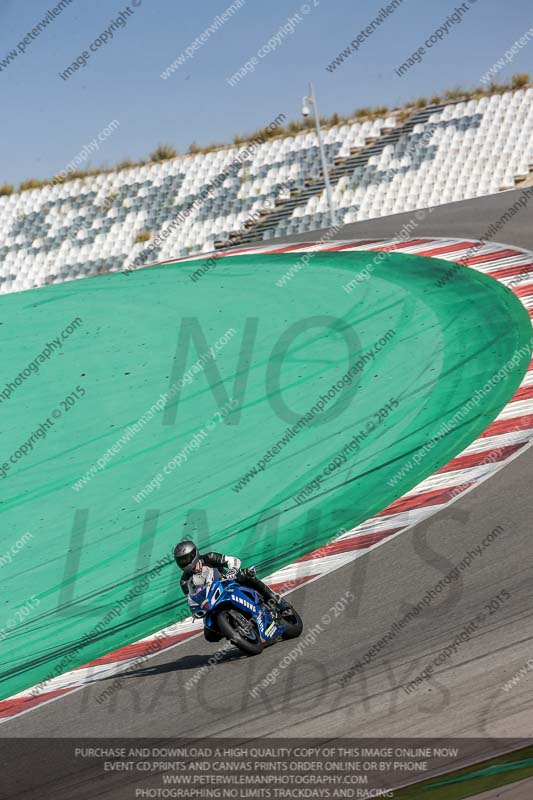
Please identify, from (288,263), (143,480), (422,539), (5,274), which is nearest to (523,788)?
(422,539)

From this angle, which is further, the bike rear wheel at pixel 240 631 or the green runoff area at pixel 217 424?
the green runoff area at pixel 217 424

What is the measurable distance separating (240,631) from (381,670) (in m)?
1.27

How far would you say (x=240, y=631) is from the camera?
7684 mm

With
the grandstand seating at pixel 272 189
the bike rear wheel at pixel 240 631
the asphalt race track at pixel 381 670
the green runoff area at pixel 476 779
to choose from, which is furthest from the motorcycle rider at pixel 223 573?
the grandstand seating at pixel 272 189

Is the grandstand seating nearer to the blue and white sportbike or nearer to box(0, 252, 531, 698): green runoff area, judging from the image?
box(0, 252, 531, 698): green runoff area

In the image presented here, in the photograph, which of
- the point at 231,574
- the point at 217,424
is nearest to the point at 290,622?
the point at 231,574

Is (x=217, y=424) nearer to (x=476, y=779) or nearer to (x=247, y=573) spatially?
(x=247, y=573)

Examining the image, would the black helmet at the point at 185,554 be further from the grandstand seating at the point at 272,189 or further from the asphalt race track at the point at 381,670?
the grandstand seating at the point at 272,189

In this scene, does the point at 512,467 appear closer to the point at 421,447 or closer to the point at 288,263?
the point at 421,447

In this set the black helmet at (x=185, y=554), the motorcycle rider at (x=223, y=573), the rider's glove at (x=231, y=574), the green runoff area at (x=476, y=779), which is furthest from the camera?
the rider's glove at (x=231, y=574)

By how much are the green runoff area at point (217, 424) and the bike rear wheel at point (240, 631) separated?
1732mm

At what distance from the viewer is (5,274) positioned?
29.6 metres

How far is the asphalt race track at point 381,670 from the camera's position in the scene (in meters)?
6.34

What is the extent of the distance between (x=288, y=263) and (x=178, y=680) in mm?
15249
